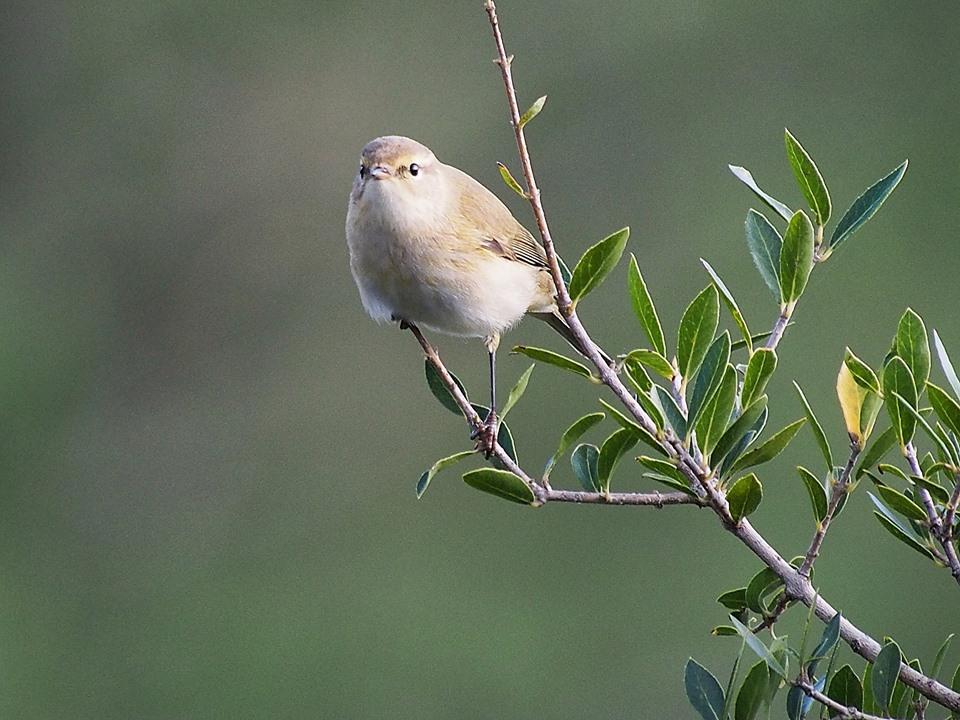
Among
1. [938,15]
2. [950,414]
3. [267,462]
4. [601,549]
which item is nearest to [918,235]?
[938,15]

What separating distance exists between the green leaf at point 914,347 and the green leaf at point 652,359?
0.30 m

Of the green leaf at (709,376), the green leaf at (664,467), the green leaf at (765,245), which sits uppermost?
the green leaf at (765,245)

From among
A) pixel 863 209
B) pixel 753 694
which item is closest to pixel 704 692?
pixel 753 694

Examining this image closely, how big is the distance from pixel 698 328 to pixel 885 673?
530mm

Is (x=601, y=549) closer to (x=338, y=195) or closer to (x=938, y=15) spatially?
(x=338, y=195)

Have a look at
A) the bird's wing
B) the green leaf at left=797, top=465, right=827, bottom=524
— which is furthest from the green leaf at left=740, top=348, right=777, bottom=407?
the bird's wing

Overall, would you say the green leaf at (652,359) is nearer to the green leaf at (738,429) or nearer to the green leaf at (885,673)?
the green leaf at (738,429)

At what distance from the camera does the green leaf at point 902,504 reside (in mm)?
1597

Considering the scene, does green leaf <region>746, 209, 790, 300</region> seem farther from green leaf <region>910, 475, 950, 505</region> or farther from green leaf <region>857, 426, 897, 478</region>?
green leaf <region>910, 475, 950, 505</region>

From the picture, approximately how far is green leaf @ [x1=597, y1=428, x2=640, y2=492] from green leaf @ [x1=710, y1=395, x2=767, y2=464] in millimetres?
164

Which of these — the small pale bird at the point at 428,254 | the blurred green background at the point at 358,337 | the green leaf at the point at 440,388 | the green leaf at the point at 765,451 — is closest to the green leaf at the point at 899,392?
the green leaf at the point at 765,451

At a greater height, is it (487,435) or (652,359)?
(652,359)

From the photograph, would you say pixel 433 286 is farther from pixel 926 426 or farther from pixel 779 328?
pixel 926 426

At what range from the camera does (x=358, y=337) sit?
10.2 meters
